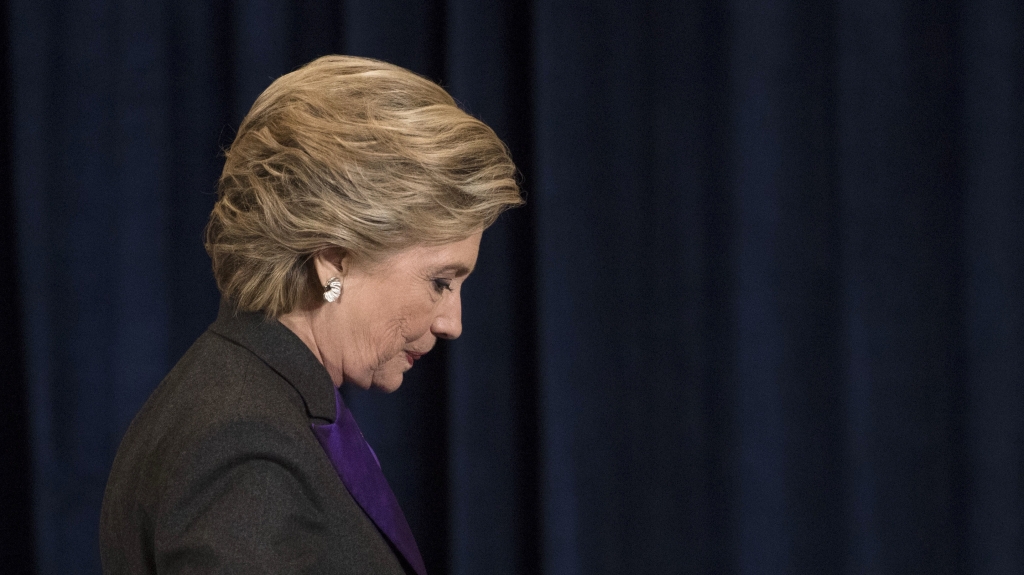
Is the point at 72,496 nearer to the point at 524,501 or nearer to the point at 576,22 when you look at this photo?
the point at 524,501

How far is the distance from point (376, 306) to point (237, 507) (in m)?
0.32

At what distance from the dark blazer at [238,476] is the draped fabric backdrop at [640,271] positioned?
31.7 inches

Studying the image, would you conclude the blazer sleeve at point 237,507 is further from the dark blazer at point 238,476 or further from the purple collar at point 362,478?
the purple collar at point 362,478

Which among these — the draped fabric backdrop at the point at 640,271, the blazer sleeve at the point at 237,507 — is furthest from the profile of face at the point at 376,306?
the draped fabric backdrop at the point at 640,271

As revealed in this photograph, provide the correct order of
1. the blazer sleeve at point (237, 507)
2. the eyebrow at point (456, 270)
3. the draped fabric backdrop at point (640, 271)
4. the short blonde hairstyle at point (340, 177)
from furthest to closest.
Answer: the draped fabric backdrop at point (640, 271)
the eyebrow at point (456, 270)
the short blonde hairstyle at point (340, 177)
the blazer sleeve at point (237, 507)

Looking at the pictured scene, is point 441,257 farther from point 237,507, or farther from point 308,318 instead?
point 237,507

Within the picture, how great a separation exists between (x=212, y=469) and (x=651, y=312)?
107 centimetres

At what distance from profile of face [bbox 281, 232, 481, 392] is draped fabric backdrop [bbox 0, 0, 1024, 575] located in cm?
64

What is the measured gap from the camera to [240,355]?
0.95 metres

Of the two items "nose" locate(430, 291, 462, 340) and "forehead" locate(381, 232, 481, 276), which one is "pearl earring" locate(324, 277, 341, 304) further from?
"nose" locate(430, 291, 462, 340)

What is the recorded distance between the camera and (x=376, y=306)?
105 centimetres

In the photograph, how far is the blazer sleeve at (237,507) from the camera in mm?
769

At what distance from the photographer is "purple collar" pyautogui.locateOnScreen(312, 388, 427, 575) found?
1.00 metres

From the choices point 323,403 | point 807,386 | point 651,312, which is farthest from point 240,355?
point 807,386
